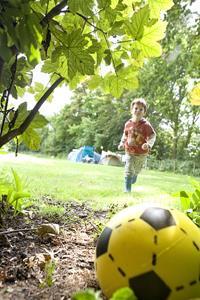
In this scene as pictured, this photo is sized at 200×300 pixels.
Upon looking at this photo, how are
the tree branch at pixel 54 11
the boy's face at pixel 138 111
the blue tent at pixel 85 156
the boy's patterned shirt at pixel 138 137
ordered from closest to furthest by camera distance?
the tree branch at pixel 54 11 → the boy's patterned shirt at pixel 138 137 → the boy's face at pixel 138 111 → the blue tent at pixel 85 156

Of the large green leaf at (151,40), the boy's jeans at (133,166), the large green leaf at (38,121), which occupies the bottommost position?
the boy's jeans at (133,166)

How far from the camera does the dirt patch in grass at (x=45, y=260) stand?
153 cm

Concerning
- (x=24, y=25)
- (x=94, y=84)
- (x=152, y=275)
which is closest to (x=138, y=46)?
(x=94, y=84)

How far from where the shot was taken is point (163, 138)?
84.8 feet

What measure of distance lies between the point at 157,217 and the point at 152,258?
169 millimetres

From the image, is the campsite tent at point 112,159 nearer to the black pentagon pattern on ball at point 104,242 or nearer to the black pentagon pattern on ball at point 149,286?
the black pentagon pattern on ball at point 104,242

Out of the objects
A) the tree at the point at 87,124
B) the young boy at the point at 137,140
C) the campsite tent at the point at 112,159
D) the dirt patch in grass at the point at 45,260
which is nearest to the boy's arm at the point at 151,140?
the young boy at the point at 137,140

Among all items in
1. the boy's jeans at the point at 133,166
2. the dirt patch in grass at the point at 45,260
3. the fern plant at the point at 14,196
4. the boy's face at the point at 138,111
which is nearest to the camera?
the dirt patch in grass at the point at 45,260

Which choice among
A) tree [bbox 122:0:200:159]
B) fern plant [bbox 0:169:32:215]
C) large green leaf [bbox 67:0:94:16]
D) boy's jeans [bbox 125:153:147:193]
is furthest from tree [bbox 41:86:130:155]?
large green leaf [bbox 67:0:94:16]

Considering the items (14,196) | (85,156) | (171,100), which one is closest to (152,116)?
(171,100)

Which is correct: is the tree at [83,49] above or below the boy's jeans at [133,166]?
above

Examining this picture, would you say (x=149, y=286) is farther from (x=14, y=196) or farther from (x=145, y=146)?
(x=145, y=146)

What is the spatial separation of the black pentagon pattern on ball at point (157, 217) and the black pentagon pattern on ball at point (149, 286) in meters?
0.17

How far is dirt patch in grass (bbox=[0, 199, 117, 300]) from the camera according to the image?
5.00 ft
